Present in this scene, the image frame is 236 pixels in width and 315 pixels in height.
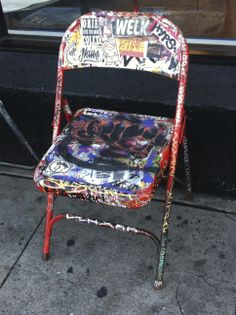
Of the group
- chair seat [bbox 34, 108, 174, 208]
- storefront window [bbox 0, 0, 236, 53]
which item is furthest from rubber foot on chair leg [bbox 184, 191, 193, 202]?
storefront window [bbox 0, 0, 236, 53]

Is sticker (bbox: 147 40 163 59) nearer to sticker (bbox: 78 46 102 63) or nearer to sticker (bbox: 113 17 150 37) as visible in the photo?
sticker (bbox: 113 17 150 37)

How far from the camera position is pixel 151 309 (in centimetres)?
230

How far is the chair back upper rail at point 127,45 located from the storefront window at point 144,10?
0.71 meters

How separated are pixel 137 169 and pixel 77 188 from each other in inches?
11.5

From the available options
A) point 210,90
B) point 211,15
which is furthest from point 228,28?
point 210,90

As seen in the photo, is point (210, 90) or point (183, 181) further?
point (183, 181)

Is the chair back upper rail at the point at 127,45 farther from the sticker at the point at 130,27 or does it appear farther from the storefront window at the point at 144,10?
the storefront window at the point at 144,10

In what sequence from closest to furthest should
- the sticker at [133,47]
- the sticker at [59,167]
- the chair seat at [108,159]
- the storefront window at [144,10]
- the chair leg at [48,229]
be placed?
the chair seat at [108,159] < the sticker at [59,167] < the sticker at [133,47] < the chair leg at [48,229] < the storefront window at [144,10]

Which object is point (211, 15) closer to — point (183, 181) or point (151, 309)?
point (183, 181)

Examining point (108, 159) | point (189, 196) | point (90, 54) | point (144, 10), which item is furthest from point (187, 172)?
point (144, 10)

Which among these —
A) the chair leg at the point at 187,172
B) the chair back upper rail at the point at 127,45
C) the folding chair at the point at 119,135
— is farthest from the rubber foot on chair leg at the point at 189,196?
the chair back upper rail at the point at 127,45

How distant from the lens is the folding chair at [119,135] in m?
2.10

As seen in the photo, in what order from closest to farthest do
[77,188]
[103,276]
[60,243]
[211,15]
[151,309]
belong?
[77,188] → [151,309] → [103,276] → [60,243] → [211,15]

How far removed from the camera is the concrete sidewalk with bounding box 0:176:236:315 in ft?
7.70
